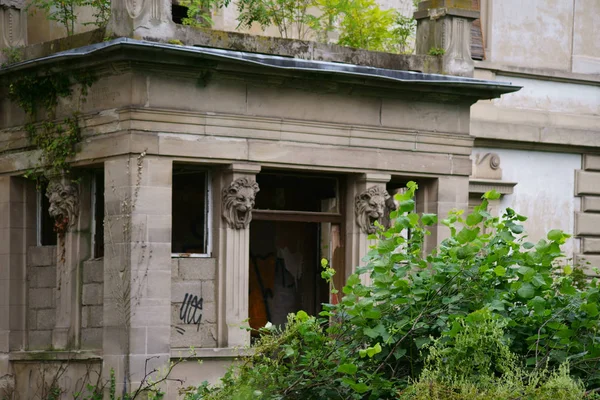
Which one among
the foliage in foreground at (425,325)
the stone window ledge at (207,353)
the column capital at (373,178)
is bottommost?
the stone window ledge at (207,353)

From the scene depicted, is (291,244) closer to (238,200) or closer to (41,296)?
(238,200)

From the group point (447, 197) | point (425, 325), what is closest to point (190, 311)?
point (447, 197)

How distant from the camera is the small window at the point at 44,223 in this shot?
19344 millimetres

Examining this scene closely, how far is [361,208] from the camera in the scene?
763 inches

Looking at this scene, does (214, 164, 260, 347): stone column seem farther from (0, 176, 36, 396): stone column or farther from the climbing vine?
(0, 176, 36, 396): stone column

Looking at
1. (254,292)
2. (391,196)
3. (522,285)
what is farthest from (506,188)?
(522,285)

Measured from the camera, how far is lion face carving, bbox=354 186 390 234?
19.3 metres

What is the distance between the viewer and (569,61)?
25906mm

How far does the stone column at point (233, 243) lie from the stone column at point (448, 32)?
3.66 metres

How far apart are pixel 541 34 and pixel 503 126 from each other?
85.0 inches

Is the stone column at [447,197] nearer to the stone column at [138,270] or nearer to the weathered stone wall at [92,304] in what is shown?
the stone column at [138,270]

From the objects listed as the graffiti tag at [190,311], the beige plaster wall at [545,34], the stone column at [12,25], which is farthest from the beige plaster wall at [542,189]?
the stone column at [12,25]

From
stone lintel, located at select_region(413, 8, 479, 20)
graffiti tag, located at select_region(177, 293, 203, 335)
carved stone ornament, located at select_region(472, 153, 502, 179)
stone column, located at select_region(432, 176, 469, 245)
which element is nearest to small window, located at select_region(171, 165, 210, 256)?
graffiti tag, located at select_region(177, 293, 203, 335)

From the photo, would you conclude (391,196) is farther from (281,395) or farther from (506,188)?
(281,395)
